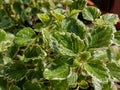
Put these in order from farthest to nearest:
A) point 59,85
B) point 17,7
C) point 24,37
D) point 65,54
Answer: point 17,7 → point 24,37 → point 59,85 → point 65,54

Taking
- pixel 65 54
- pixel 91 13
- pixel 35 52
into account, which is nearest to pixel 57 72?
pixel 65 54

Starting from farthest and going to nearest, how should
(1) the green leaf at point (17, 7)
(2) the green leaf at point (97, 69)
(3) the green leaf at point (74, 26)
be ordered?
(1) the green leaf at point (17, 7)
(3) the green leaf at point (74, 26)
(2) the green leaf at point (97, 69)

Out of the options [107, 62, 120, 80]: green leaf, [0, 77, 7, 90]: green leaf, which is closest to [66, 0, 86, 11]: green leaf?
[107, 62, 120, 80]: green leaf

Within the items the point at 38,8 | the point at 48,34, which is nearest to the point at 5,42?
the point at 48,34

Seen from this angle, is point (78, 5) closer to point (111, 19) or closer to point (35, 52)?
point (111, 19)

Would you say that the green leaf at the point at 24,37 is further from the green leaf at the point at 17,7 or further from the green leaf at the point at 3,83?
the green leaf at the point at 17,7

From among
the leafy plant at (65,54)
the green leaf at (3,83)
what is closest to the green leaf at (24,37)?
the leafy plant at (65,54)

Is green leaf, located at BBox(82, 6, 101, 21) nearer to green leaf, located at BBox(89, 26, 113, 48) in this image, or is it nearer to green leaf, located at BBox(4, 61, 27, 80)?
green leaf, located at BBox(89, 26, 113, 48)
